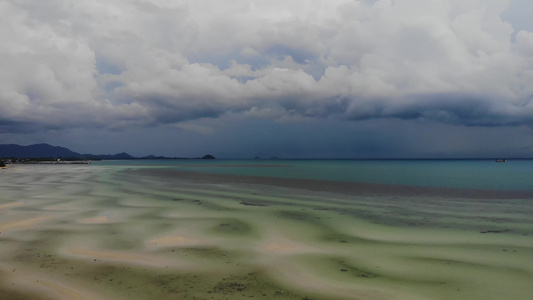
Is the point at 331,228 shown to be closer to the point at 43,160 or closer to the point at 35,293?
the point at 35,293

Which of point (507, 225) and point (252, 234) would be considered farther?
point (507, 225)

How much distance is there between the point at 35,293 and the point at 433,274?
36.6 ft

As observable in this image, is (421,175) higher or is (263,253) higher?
(421,175)

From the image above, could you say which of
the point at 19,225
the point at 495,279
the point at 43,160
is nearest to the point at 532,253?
the point at 495,279

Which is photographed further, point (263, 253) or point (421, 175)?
point (421, 175)

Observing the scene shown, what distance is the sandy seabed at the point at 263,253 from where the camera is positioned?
896 cm

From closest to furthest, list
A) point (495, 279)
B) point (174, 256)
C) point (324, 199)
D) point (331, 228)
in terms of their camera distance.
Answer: point (495, 279), point (174, 256), point (331, 228), point (324, 199)

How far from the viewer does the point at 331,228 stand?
55.9ft

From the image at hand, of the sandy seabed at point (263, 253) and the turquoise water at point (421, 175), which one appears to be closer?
the sandy seabed at point (263, 253)

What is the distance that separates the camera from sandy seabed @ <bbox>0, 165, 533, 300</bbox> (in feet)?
29.4

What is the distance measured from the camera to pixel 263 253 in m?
12.5

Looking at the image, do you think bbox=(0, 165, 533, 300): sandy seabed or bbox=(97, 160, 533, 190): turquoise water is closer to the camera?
bbox=(0, 165, 533, 300): sandy seabed

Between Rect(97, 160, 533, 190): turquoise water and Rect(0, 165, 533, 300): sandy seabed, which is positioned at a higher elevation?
Rect(97, 160, 533, 190): turquoise water

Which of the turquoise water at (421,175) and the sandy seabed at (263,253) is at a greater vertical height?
the turquoise water at (421,175)
